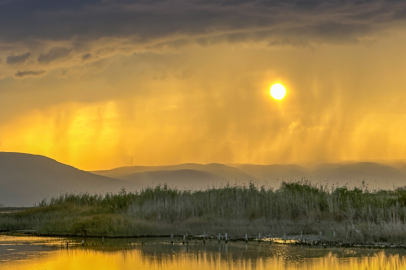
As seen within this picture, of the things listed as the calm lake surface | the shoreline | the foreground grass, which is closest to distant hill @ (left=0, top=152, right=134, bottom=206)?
the foreground grass

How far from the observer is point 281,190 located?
38.6 m

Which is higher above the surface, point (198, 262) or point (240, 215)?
point (240, 215)

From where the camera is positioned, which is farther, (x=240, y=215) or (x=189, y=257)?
(x=240, y=215)

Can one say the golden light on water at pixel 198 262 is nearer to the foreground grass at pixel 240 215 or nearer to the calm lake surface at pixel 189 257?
the calm lake surface at pixel 189 257

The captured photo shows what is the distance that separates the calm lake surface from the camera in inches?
835

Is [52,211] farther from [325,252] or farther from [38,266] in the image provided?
[325,252]

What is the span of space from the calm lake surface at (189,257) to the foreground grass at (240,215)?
11.4 ft

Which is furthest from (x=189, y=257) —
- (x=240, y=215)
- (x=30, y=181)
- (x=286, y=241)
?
(x=30, y=181)

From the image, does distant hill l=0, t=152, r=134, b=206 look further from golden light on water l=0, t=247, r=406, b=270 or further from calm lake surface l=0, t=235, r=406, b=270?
golden light on water l=0, t=247, r=406, b=270

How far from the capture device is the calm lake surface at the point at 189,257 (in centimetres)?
2122

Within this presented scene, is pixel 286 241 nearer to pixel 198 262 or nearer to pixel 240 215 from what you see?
pixel 198 262

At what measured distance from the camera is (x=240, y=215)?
34.7 metres

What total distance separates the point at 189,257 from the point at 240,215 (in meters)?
11.9

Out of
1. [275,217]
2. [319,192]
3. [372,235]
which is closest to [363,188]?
[319,192]
